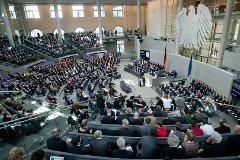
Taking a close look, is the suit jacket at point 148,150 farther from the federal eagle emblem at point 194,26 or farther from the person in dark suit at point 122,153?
the federal eagle emblem at point 194,26

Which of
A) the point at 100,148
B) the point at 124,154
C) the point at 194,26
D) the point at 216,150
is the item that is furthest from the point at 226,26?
the point at 100,148

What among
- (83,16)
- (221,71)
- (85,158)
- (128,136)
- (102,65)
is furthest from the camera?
(83,16)

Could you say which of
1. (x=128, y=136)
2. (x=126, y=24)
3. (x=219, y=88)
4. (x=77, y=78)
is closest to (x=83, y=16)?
(x=126, y=24)

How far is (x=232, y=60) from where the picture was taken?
1368cm

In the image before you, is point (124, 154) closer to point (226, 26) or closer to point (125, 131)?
point (125, 131)

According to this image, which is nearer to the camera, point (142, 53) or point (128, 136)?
point (128, 136)

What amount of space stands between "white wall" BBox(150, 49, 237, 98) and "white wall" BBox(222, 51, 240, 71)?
40.7 inches

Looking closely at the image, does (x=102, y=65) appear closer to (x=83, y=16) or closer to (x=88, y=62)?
(x=88, y=62)

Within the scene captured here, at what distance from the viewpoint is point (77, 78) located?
16.8 meters

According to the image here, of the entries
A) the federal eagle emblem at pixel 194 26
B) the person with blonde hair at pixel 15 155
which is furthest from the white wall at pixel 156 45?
the person with blonde hair at pixel 15 155

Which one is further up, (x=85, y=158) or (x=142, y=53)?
(x=85, y=158)

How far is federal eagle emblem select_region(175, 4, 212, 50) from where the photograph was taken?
48.4 feet

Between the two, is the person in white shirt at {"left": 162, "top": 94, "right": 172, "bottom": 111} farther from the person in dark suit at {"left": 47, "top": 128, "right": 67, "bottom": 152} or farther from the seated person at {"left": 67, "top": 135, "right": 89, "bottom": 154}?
the person in dark suit at {"left": 47, "top": 128, "right": 67, "bottom": 152}

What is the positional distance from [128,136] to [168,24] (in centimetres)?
2364
